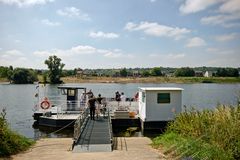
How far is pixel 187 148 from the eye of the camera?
1234 cm

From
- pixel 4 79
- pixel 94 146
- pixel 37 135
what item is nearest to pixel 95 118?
pixel 37 135

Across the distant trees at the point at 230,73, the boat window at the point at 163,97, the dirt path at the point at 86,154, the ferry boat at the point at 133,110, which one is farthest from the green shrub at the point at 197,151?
the distant trees at the point at 230,73

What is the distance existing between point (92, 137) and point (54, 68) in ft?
393

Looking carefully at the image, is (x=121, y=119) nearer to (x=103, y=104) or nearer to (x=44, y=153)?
(x=103, y=104)

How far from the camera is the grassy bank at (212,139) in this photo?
11328mm

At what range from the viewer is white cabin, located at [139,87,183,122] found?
27.1 m

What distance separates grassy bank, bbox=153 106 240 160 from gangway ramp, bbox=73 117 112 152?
2526mm

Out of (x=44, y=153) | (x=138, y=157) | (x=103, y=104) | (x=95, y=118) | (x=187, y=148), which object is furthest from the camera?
(x=103, y=104)

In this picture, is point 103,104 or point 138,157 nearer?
point 138,157

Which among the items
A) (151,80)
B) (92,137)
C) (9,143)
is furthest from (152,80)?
(9,143)

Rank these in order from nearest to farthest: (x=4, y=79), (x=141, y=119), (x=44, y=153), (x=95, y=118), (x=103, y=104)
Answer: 1. (x=44, y=153)
2. (x=95, y=118)
3. (x=141, y=119)
4. (x=103, y=104)
5. (x=4, y=79)

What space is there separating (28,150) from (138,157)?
5.31m

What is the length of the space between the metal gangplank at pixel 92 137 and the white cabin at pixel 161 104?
4.19 metres

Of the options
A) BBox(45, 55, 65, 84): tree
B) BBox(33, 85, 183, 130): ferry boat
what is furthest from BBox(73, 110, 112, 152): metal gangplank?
BBox(45, 55, 65, 84): tree
